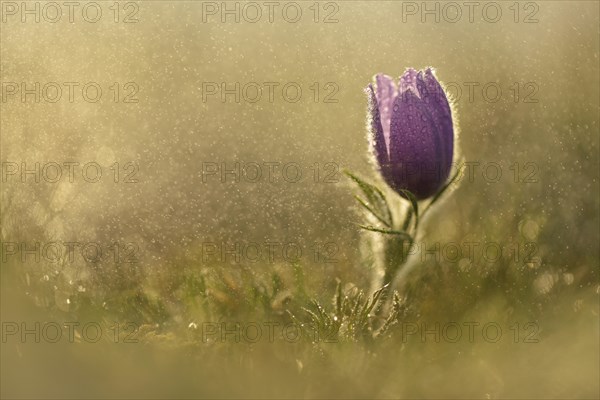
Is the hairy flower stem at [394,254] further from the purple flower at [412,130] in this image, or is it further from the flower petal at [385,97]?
the flower petal at [385,97]

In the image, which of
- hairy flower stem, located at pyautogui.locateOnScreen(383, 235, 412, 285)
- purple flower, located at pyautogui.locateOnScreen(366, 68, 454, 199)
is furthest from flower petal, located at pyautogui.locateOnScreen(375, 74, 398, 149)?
hairy flower stem, located at pyautogui.locateOnScreen(383, 235, 412, 285)

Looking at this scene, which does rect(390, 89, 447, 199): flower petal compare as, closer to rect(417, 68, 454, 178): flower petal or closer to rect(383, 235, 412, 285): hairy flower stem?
rect(417, 68, 454, 178): flower petal

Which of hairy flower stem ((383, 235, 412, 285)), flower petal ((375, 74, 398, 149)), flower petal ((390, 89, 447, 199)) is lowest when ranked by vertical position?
hairy flower stem ((383, 235, 412, 285))

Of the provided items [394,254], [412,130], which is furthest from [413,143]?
[394,254]

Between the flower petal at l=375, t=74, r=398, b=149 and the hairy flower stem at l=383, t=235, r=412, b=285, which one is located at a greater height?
the flower petal at l=375, t=74, r=398, b=149

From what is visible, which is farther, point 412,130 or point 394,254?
point 394,254

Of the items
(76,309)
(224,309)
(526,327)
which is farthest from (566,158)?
(76,309)

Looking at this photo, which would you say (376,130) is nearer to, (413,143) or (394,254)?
(413,143)
